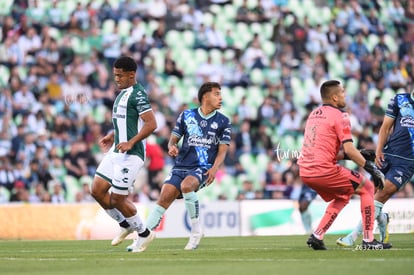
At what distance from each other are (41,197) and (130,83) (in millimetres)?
9351

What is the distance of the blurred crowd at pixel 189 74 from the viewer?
2262 cm

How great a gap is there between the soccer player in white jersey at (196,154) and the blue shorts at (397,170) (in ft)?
7.14

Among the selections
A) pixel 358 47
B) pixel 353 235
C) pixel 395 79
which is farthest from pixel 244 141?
pixel 353 235

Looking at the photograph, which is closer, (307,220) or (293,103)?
(307,220)

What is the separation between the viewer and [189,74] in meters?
26.9

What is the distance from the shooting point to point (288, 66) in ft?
92.5

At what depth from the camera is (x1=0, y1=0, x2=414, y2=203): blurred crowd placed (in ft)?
74.2

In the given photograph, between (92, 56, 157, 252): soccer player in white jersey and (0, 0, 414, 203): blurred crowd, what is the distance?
894 centimetres

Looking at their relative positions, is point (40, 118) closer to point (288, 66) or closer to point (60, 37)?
point (60, 37)

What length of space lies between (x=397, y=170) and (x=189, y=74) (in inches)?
538

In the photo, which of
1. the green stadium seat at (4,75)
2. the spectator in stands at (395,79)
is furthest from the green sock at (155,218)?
the spectator in stands at (395,79)

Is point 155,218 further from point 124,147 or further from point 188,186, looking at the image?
point 124,147

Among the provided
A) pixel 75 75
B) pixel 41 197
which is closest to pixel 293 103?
pixel 75 75

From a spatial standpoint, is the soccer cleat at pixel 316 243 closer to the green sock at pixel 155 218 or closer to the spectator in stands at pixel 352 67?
the green sock at pixel 155 218
